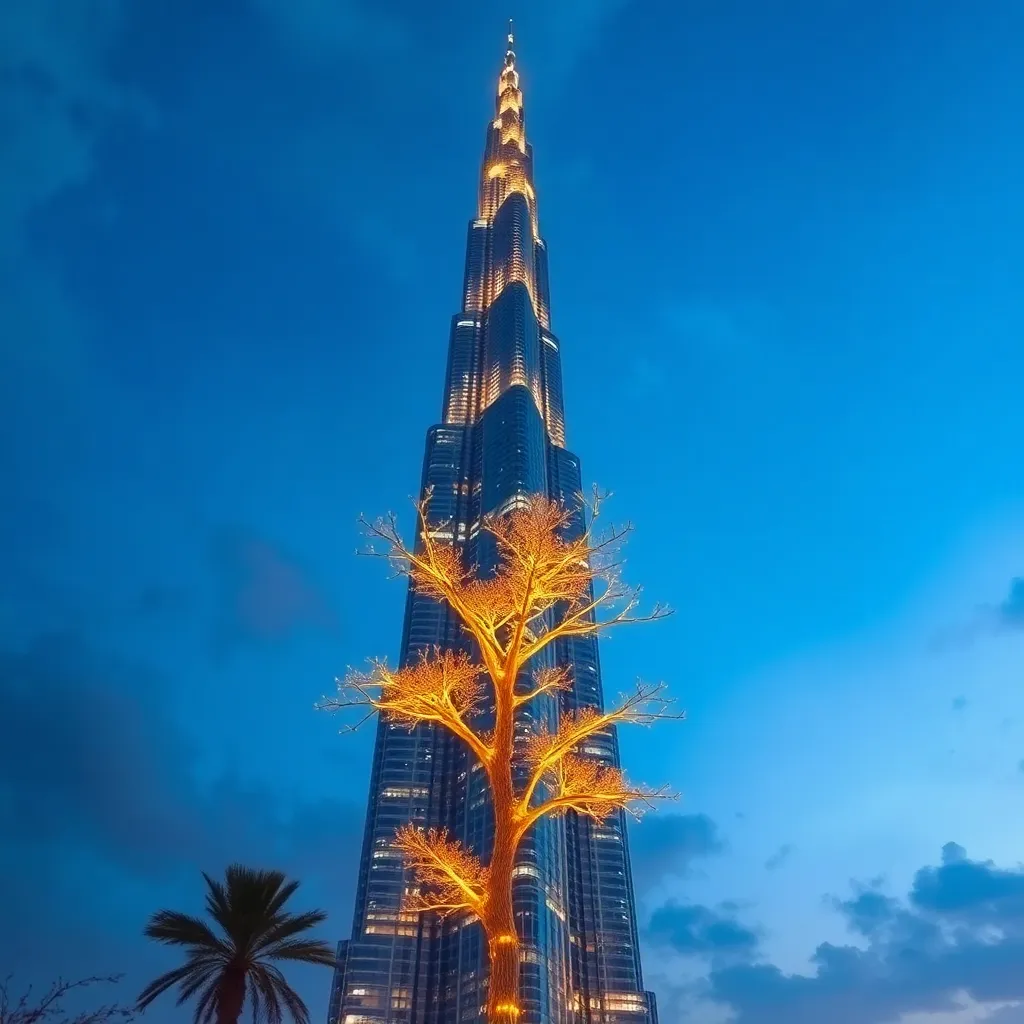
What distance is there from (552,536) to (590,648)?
471ft

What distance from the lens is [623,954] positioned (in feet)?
412

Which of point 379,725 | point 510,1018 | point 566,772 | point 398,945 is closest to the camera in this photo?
point 510,1018

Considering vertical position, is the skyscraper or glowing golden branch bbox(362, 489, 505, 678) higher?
the skyscraper

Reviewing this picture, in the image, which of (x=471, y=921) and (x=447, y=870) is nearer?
(x=447, y=870)

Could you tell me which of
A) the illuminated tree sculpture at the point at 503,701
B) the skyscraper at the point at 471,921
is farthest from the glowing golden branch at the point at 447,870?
the skyscraper at the point at 471,921

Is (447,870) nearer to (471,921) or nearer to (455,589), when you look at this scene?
(455,589)

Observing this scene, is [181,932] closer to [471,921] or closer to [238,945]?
[238,945]

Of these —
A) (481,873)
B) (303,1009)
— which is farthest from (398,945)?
(481,873)

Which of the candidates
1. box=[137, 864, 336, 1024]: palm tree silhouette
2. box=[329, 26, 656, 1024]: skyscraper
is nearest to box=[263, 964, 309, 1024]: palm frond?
box=[137, 864, 336, 1024]: palm tree silhouette

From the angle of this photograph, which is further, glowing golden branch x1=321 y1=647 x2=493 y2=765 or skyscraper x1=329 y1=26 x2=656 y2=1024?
skyscraper x1=329 y1=26 x2=656 y2=1024

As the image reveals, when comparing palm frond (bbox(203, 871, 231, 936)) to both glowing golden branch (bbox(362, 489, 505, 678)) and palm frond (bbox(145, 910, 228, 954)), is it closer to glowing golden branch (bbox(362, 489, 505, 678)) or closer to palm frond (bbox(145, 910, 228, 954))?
palm frond (bbox(145, 910, 228, 954))

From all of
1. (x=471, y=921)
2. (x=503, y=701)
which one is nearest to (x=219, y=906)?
(x=503, y=701)

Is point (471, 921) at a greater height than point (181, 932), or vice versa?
point (471, 921)

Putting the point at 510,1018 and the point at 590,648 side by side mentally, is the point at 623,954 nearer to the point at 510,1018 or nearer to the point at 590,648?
the point at 590,648
